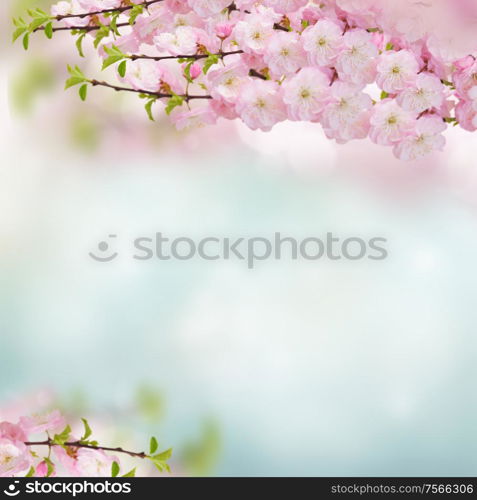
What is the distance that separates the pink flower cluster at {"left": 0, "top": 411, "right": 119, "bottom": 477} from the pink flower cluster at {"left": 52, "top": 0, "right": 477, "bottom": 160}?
1.77 ft

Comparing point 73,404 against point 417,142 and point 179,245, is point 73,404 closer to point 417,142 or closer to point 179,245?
point 179,245

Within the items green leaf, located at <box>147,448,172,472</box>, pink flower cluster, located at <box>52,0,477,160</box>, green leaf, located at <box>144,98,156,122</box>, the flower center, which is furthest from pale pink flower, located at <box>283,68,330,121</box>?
green leaf, located at <box>147,448,172,472</box>

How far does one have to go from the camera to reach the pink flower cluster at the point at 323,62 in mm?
1128

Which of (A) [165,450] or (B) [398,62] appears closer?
(B) [398,62]

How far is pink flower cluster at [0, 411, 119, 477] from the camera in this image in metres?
1.30

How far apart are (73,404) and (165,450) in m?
0.18

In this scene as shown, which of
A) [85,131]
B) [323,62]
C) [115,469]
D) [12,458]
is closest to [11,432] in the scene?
[12,458]

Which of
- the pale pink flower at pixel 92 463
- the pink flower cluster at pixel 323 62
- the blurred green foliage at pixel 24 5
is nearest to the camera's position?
the pink flower cluster at pixel 323 62

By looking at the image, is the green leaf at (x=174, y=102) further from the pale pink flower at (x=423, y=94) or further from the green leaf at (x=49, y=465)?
the green leaf at (x=49, y=465)

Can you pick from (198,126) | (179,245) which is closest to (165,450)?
(179,245)

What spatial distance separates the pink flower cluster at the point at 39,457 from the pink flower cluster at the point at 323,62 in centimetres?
54

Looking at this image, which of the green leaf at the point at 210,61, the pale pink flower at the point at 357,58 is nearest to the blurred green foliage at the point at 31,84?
the green leaf at the point at 210,61

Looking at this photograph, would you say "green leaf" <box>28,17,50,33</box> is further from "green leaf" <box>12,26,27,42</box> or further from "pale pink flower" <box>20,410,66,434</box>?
"pale pink flower" <box>20,410,66,434</box>

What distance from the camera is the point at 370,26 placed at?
1159 millimetres
